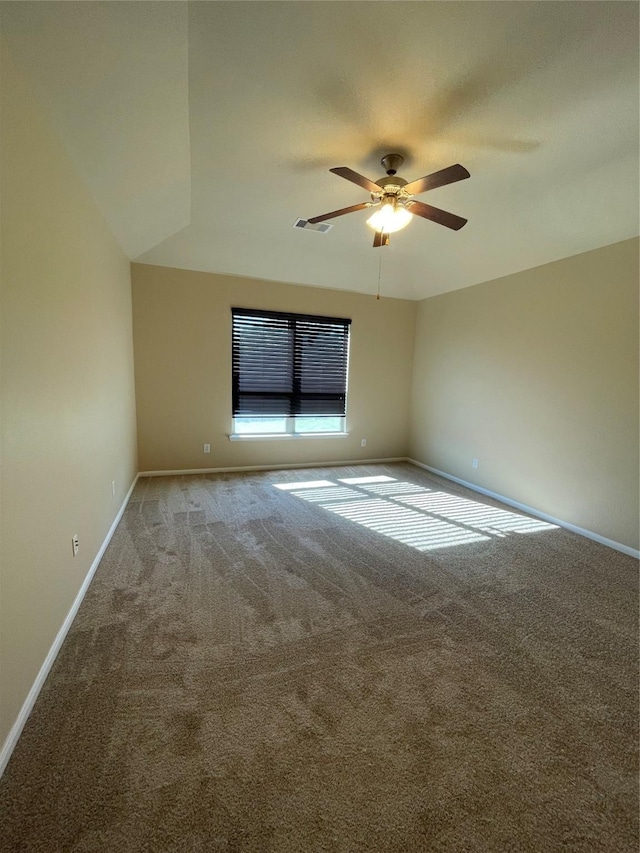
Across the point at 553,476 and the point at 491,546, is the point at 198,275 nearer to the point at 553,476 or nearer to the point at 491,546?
the point at 491,546

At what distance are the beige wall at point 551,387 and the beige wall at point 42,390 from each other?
4030mm

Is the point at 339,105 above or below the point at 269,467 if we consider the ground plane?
above

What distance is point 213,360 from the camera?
175 inches

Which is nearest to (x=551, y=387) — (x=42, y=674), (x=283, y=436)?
(x=283, y=436)

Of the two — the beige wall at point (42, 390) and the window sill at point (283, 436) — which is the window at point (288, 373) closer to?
the window sill at point (283, 436)

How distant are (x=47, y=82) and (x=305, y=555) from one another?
2.98 meters

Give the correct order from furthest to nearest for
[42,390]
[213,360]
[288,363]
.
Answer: [288,363] < [213,360] < [42,390]

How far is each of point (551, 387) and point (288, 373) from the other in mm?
3115

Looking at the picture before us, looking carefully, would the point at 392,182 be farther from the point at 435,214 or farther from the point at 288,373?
the point at 288,373

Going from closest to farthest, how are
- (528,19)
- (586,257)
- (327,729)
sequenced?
(327,729), (528,19), (586,257)

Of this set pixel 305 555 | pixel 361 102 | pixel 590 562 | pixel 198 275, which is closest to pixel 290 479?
pixel 305 555

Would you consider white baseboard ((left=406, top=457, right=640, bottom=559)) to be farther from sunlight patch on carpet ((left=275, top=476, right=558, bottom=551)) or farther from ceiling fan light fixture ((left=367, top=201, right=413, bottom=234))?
ceiling fan light fixture ((left=367, top=201, right=413, bottom=234))

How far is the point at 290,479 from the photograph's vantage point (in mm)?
4508

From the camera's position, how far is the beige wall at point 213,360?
419 cm
